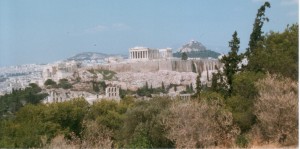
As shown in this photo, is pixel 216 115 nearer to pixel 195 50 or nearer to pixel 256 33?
pixel 256 33

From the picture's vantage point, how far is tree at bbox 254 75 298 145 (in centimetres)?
758

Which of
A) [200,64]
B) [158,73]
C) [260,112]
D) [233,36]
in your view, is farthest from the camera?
[200,64]

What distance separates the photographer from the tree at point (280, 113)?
7578mm

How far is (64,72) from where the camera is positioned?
87375 mm

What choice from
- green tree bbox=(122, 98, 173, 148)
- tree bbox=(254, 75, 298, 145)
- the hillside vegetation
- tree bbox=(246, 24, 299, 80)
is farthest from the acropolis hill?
tree bbox=(254, 75, 298, 145)

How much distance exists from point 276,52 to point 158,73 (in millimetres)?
74589

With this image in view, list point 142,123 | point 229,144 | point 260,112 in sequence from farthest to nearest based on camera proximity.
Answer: point 142,123 < point 260,112 < point 229,144

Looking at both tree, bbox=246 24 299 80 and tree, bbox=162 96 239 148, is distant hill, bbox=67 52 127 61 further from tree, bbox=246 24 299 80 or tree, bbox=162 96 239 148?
tree, bbox=162 96 239 148

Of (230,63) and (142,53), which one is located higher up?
→ (142,53)

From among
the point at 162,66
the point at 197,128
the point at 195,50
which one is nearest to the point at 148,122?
the point at 197,128

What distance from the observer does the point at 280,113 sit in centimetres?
778

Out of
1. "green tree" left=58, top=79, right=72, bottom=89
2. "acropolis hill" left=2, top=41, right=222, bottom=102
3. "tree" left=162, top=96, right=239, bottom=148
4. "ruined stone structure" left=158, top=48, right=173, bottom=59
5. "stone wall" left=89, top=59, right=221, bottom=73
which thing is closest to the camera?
"tree" left=162, top=96, right=239, bottom=148

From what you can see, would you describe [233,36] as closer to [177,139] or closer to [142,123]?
[142,123]

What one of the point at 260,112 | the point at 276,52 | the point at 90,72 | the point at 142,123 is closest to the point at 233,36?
the point at 276,52
